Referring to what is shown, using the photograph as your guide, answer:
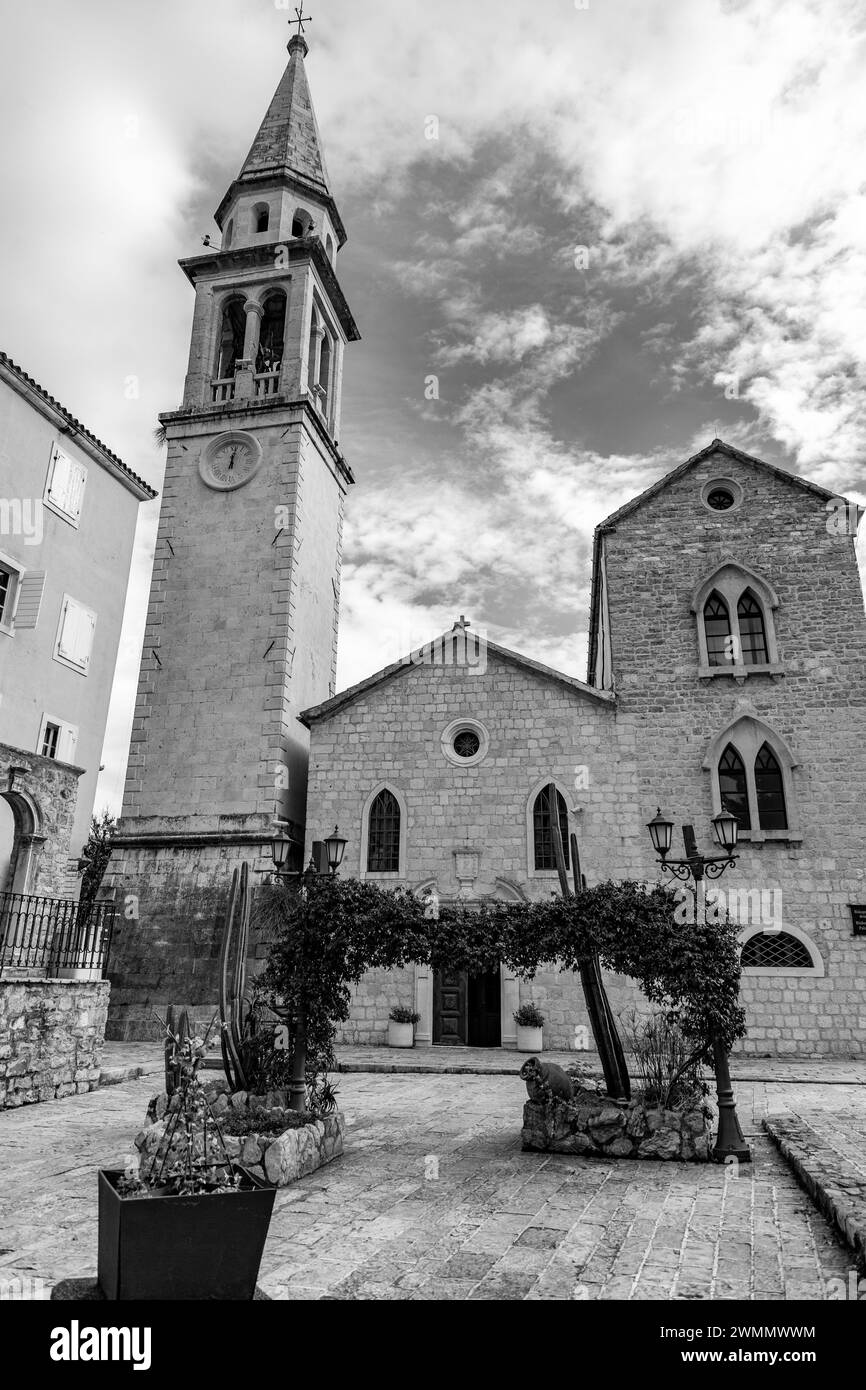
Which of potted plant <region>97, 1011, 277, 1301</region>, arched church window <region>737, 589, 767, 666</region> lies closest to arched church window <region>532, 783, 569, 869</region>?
arched church window <region>737, 589, 767, 666</region>

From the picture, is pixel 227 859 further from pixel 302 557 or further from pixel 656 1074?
pixel 656 1074

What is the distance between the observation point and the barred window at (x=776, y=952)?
1705cm

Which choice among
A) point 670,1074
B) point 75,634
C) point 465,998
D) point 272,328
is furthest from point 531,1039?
point 272,328

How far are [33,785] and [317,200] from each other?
22511 millimetres

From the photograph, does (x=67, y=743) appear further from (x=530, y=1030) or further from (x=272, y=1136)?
(x=272, y=1136)

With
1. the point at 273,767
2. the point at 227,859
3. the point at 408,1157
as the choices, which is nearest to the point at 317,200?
the point at 273,767

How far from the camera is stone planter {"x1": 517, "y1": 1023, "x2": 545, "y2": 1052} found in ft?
55.6

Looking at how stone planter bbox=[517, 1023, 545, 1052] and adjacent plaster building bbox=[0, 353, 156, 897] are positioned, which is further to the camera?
adjacent plaster building bbox=[0, 353, 156, 897]

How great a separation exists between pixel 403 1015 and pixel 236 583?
1144 cm

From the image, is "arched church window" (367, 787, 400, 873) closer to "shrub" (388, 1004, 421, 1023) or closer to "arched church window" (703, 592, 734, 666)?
"shrub" (388, 1004, 421, 1023)

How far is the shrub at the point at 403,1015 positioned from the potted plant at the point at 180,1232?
13762 millimetres

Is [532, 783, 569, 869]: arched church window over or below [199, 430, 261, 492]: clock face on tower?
below

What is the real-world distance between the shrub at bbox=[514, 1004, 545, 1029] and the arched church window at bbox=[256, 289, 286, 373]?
19.3m
